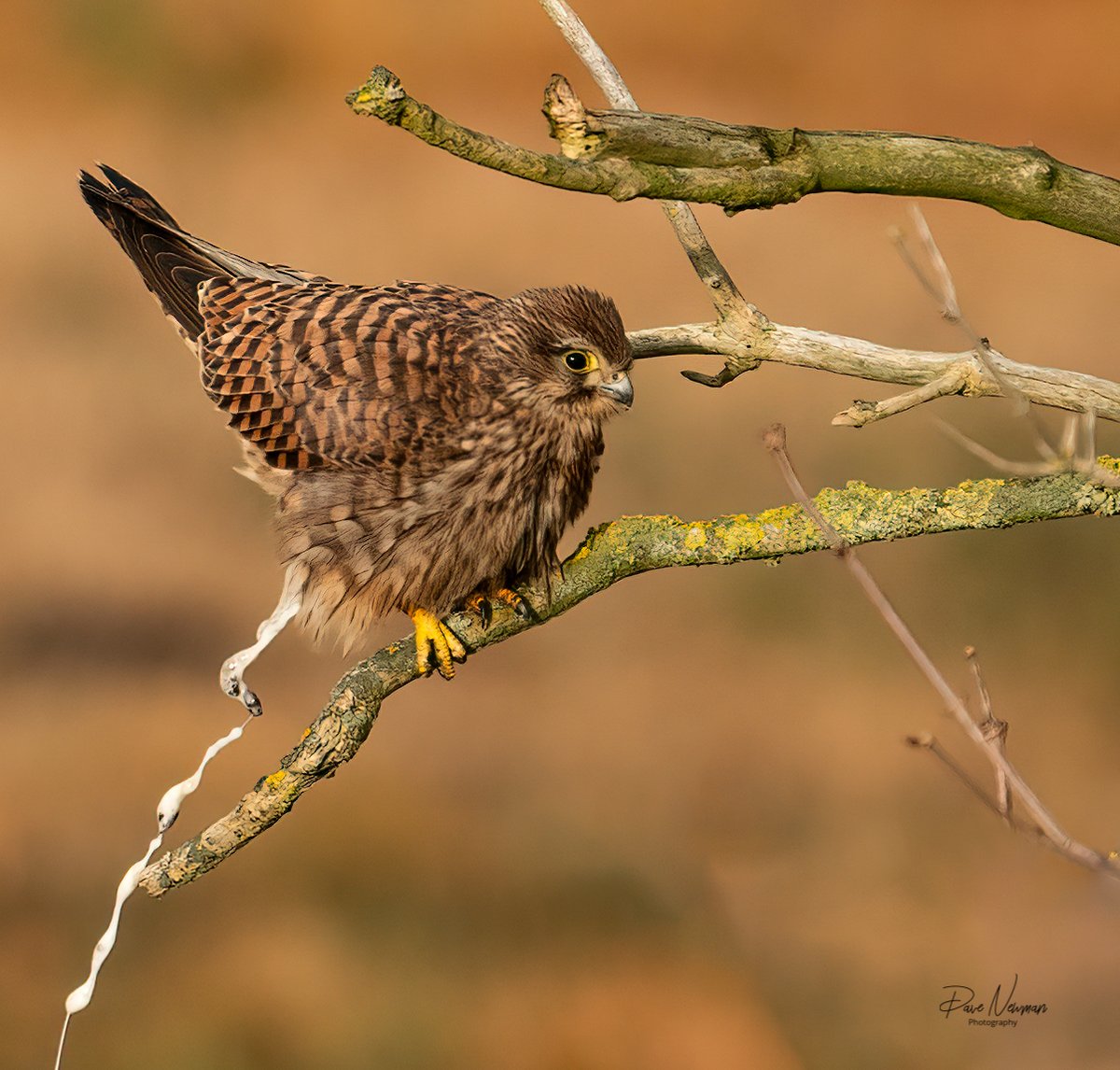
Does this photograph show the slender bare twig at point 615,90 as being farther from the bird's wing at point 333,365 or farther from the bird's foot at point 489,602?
the bird's foot at point 489,602

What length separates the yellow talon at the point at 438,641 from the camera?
2.28 metres

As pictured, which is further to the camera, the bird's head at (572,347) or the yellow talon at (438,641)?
the yellow talon at (438,641)

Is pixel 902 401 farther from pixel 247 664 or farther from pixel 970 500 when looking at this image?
pixel 247 664

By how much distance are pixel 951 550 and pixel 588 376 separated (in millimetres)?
3295

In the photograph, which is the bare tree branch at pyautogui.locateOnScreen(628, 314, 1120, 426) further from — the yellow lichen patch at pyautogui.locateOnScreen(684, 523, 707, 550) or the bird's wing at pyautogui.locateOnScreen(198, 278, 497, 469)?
the bird's wing at pyautogui.locateOnScreen(198, 278, 497, 469)

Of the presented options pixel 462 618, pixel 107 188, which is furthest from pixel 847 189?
pixel 107 188

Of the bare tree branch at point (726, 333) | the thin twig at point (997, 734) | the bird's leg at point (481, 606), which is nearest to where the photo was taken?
the thin twig at point (997, 734)

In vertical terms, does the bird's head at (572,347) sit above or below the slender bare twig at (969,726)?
above

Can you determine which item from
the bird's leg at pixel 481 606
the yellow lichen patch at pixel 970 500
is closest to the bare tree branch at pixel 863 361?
the yellow lichen patch at pixel 970 500

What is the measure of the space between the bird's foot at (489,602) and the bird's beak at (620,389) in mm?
387

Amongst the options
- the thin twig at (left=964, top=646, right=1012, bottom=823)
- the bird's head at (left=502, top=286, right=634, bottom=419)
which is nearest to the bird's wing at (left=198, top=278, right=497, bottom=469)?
the bird's head at (left=502, top=286, right=634, bottom=419)

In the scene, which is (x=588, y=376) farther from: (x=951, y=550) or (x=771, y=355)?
(x=951, y=550)

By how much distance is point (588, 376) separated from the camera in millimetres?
2240

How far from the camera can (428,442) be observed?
229 centimetres
